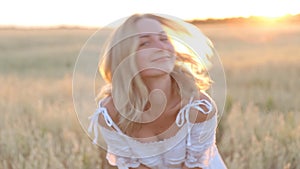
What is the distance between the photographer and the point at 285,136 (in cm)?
390

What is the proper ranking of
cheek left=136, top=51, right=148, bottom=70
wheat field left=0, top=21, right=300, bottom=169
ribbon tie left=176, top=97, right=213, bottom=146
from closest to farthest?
cheek left=136, top=51, right=148, bottom=70 → ribbon tie left=176, top=97, right=213, bottom=146 → wheat field left=0, top=21, right=300, bottom=169

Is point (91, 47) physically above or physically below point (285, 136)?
above

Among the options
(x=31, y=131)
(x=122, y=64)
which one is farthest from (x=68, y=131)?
(x=122, y=64)

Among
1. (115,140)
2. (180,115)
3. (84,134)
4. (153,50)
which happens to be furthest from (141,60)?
(84,134)

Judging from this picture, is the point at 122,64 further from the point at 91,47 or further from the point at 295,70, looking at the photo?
the point at 295,70

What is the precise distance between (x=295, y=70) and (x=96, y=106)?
5604mm

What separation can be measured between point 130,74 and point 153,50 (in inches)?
5.2

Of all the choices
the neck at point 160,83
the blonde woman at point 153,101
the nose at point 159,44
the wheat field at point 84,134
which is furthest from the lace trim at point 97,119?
the wheat field at point 84,134

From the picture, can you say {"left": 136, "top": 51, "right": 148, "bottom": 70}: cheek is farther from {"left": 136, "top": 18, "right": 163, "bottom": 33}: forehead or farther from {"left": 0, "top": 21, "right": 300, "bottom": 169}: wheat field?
{"left": 0, "top": 21, "right": 300, "bottom": 169}: wheat field

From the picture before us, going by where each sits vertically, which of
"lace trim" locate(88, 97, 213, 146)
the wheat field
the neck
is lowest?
the wheat field

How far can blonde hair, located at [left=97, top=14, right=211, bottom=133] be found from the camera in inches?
85.1

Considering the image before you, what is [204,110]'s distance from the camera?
7.57 feet

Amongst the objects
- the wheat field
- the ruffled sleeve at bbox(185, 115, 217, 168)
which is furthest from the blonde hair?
the wheat field

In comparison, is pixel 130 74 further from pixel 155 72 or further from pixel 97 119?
pixel 97 119
